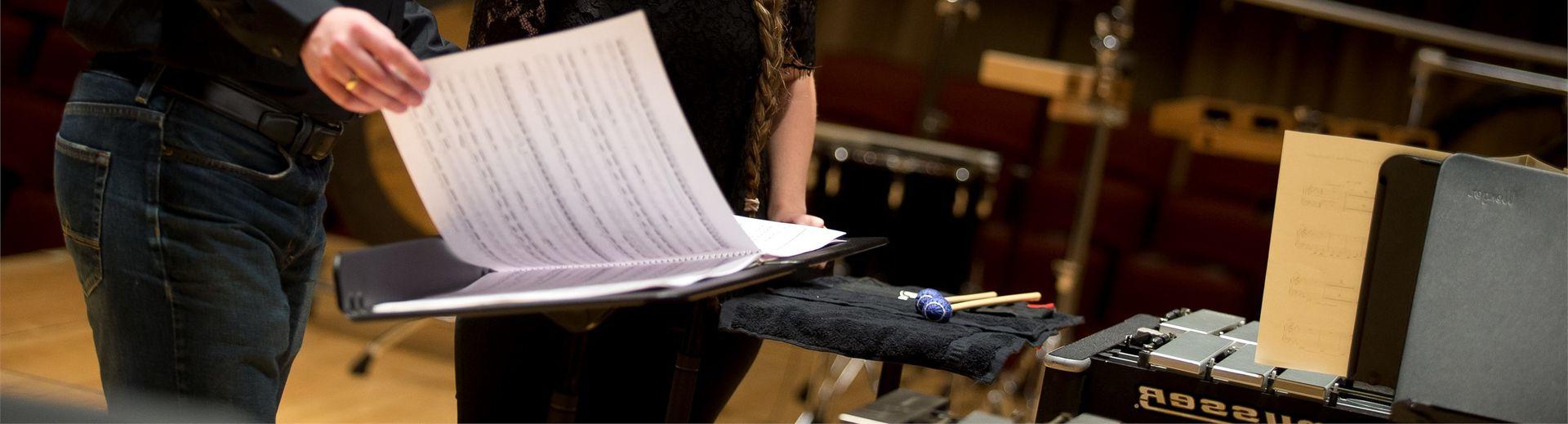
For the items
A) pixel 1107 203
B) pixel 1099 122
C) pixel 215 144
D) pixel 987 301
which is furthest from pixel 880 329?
pixel 1107 203

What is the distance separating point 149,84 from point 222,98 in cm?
5

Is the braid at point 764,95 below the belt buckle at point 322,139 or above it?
above

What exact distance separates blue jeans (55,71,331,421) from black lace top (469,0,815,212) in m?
0.28

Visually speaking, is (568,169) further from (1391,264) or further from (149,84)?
(1391,264)

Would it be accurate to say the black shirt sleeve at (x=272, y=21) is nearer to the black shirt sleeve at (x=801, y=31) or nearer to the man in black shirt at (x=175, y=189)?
the man in black shirt at (x=175, y=189)

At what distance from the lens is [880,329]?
3.21 feet

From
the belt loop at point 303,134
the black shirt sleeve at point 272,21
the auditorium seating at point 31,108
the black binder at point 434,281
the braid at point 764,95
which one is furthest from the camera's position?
the auditorium seating at point 31,108

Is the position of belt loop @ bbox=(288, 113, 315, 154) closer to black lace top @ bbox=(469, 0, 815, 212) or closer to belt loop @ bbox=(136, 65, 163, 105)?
belt loop @ bbox=(136, 65, 163, 105)

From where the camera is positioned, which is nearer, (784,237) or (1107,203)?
(784,237)

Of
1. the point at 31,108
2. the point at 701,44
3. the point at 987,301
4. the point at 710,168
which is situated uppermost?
the point at 701,44

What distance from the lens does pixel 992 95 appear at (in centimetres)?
461

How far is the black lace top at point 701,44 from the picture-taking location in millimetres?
1148

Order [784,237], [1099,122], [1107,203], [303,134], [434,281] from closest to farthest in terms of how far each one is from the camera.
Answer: [434,281] → [784,237] → [303,134] → [1099,122] → [1107,203]

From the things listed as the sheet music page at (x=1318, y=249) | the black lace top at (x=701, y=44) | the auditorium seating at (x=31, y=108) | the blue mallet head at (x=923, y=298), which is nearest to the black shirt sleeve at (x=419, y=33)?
the black lace top at (x=701, y=44)
